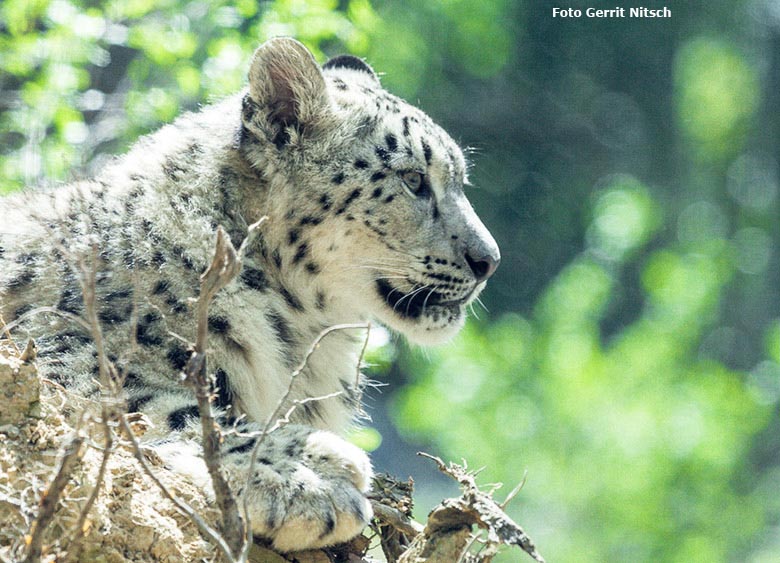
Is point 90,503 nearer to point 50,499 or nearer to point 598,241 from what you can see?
point 50,499

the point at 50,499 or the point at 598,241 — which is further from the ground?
the point at 50,499

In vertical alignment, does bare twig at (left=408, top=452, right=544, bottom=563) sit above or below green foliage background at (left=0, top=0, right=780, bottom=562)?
above

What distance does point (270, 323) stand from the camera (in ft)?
16.2

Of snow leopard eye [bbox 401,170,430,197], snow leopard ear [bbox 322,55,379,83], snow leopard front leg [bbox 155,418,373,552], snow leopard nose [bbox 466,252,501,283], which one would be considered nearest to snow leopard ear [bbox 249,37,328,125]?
snow leopard eye [bbox 401,170,430,197]

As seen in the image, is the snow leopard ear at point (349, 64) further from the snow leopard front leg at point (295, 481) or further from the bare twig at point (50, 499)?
the bare twig at point (50, 499)

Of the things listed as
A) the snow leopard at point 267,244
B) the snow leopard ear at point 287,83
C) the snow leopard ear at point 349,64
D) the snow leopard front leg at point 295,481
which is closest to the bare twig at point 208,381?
the snow leopard front leg at point 295,481

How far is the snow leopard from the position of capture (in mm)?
4496

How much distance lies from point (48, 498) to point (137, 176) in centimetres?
246

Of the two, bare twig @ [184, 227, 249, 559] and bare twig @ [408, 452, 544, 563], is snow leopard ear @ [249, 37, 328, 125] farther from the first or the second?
bare twig @ [184, 227, 249, 559]

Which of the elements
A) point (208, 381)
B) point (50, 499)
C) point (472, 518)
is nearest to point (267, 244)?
point (472, 518)

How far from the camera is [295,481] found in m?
3.88

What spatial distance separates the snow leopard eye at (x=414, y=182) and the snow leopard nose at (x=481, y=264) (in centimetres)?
35

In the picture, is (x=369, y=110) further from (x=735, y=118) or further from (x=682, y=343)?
(x=735, y=118)

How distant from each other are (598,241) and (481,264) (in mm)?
13142
